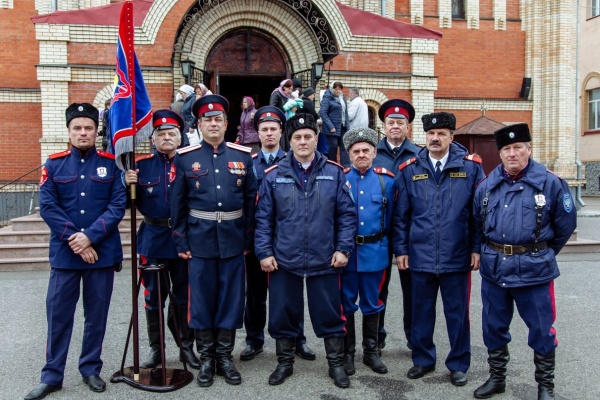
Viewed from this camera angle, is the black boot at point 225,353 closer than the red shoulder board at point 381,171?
Yes

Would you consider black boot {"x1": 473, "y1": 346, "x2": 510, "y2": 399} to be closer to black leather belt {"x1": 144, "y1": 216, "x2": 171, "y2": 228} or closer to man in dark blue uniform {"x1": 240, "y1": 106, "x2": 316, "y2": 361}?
man in dark blue uniform {"x1": 240, "y1": 106, "x2": 316, "y2": 361}

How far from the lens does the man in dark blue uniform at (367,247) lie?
186 inches

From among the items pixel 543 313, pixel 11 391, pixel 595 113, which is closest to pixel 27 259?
pixel 11 391

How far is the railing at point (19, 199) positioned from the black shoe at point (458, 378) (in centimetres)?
1153

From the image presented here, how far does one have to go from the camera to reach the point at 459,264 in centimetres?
447

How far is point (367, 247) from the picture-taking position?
473 centimetres

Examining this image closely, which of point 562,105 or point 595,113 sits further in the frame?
point 595,113

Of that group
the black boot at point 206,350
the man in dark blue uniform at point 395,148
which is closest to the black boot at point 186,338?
the black boot at point 206,350

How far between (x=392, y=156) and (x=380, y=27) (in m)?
8.97

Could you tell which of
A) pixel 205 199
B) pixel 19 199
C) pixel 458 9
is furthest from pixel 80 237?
pixel 458 9

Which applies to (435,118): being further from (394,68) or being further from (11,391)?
(394,68)

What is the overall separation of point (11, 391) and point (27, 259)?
5233mm

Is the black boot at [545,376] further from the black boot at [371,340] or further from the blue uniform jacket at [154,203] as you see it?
the blue uniform jacket at [154,203]

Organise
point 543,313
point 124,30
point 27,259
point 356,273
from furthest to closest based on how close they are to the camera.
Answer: point 27,259, point 356,273, point 124,30, point 543,313
